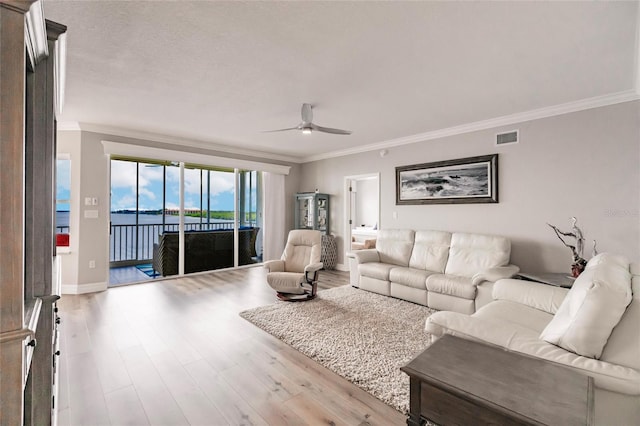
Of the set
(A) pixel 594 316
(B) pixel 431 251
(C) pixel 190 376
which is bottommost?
(C) pixel 190 376

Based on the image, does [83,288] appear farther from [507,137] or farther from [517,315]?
[507,137]

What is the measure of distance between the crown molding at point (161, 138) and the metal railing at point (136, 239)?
178 cm

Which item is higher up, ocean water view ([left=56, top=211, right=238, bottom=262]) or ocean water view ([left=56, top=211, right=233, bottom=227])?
ocean water view ([left=56, top=211, right=233, bottom=227])

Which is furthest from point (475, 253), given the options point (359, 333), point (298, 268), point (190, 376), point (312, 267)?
point (190, 376)

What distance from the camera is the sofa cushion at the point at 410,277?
13.0ft

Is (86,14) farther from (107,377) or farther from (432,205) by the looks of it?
(432,205)

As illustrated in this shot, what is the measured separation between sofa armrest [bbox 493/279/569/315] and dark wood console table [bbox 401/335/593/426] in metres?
1.59

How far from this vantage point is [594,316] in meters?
1.37

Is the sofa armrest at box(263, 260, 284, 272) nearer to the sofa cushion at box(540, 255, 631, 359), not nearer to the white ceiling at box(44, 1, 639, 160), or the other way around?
the white ceiling at box(44, 1, 639, 160)

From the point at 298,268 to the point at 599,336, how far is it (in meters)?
3.54

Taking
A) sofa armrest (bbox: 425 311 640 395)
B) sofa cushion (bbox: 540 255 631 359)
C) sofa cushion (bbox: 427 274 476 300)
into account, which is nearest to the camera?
sofa armrest (bbox: 425 311 640 395)

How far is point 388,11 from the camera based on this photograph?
75.7 inches

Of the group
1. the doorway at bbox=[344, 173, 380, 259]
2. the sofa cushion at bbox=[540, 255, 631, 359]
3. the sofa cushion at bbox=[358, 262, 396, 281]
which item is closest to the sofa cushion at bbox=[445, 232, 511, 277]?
the sofa cushion at bbox=[358, 262, 396, 281]

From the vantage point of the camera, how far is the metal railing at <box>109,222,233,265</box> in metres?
6.58
